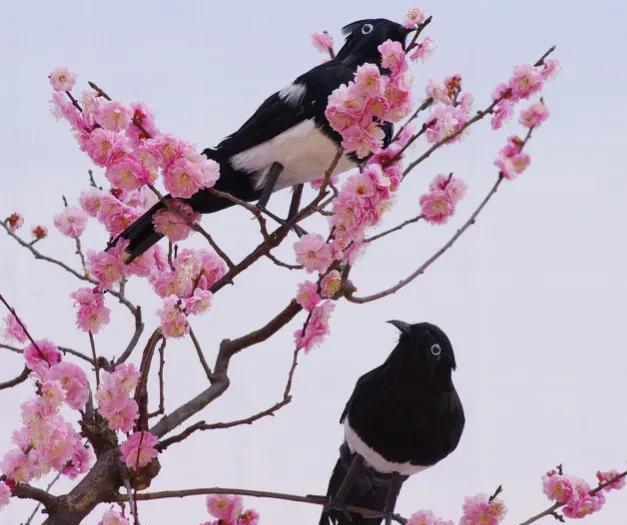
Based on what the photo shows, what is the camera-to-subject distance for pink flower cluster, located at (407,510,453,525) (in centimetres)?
303

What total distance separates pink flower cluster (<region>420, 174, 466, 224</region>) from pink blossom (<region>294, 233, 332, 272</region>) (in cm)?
41

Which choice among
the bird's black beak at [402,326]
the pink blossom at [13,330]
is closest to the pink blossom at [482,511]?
the bird's black beak at [402,326]

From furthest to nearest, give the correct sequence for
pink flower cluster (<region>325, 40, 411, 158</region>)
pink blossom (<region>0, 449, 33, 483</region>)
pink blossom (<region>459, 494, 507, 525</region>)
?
pink blossom (<region>459, 494, 507, 525</region>) < pink blossom (<region>0, 449, 33, 483</region>) < pink flower cluster (<region>325, 40, 411, 158</region>)

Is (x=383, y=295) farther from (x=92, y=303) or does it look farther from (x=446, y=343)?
(x=92, y=303)

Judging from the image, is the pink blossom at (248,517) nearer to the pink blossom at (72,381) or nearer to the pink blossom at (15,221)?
the pink blossom at (72,381)

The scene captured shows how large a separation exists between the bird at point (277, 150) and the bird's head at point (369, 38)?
86 mm

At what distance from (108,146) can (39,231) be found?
45.6 inches

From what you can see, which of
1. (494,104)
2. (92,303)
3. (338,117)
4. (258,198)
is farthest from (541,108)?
(92,303)

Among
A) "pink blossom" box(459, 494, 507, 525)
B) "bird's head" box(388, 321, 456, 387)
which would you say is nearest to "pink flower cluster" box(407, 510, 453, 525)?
"pink blossom" box(459, 494, 507, 525)

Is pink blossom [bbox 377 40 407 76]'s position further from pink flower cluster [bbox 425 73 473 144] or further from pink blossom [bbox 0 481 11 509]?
pink blossom [bbox 0 481 11 509]

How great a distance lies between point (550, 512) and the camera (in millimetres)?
2961

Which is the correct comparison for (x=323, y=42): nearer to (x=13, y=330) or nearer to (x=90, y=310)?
(x=90, y=310)

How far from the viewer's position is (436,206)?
9.02 ft

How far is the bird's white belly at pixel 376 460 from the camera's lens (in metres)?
3.17
